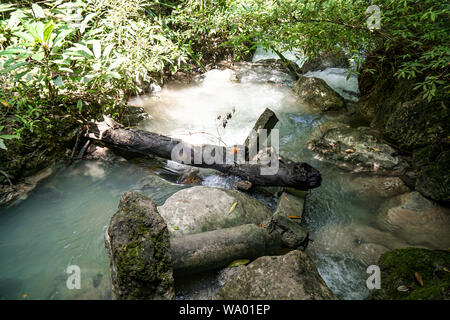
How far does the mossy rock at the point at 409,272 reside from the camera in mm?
2049

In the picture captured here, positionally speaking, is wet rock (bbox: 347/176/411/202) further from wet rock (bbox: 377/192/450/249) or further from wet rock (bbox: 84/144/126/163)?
wet rock (bbox: 84/144/126/163)

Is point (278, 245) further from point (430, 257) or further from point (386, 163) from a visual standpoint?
point (386, 163)

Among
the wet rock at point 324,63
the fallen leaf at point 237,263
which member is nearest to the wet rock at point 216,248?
the fallen leaf at point 237,263

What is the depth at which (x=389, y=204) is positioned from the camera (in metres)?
3.44

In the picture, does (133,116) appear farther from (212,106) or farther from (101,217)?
(101,217)

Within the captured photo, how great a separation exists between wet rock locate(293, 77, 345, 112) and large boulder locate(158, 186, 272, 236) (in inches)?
163

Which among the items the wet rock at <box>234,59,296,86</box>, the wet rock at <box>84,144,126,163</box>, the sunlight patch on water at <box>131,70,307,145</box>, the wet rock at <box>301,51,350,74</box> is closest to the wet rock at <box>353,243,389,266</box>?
the sunlight patch on water at <box>131,70,307,145</box>

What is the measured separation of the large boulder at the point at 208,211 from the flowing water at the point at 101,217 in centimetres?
68

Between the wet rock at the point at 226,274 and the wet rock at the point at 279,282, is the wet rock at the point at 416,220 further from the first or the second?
the wet rock at the point at 226,274

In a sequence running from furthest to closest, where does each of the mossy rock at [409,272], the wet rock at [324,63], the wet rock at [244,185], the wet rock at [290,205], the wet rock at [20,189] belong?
the wet rock at [324,63], the wet rock at [244,185], the wet rock at [20,189], the wet rock at [290,205], the mossy rock at [409,272]

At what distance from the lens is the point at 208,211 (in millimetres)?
2918

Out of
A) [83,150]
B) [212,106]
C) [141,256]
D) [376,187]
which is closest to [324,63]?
[212,106]

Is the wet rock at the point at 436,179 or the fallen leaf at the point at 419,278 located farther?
the wet rock at the point at 436,179
